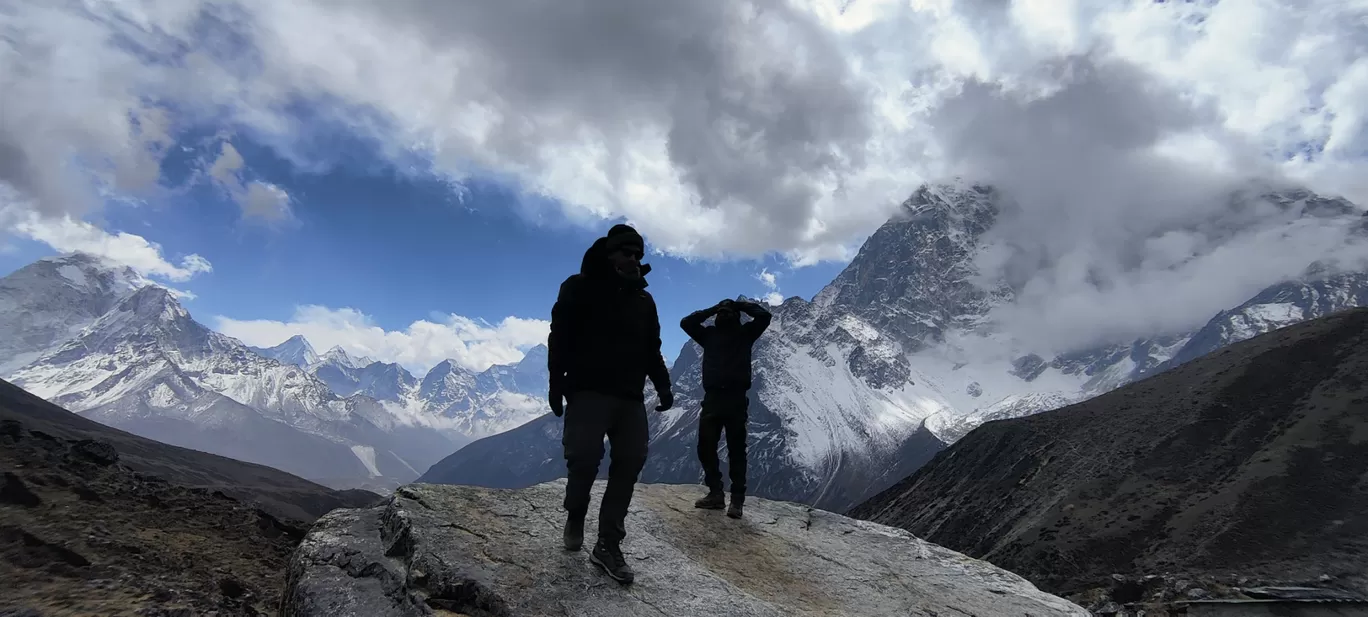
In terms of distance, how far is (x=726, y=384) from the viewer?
33.4ft

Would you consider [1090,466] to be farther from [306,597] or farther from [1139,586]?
[306,597]

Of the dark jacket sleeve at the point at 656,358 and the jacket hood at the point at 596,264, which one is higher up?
the jacket hood at the point at 596,264

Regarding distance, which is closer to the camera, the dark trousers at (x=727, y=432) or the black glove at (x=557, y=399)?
the black glove at (x=557, y=399)

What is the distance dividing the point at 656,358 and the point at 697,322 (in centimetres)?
308

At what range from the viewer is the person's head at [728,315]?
10.3m

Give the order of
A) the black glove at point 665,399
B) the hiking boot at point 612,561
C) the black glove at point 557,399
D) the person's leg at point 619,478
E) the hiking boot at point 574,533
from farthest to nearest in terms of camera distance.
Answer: the black glove at point 665,399 < the hiking boot at point 574,533 < the black glove at point 557,399 < the person's leg at point 619,478 < the hiking boot at point 612,561

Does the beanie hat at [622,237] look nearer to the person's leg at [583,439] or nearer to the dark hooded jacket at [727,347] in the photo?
the person's leg at [583,439]

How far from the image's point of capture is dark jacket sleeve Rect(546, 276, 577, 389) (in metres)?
6.75

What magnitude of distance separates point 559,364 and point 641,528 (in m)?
2.86

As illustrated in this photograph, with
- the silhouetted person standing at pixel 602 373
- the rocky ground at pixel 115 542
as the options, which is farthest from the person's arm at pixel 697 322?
the rocky ground at pixel 115 542

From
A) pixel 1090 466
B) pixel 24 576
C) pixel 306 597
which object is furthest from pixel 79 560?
pixel 1090 466

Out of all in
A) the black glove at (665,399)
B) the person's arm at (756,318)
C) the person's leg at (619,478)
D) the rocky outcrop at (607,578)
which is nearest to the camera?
the rocky outcrop at (607,578)

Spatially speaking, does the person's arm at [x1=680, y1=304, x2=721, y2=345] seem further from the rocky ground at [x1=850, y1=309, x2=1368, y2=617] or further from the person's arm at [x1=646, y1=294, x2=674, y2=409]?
the rocky ground at [x1=850, y1=309, x2=1368, y2=617]

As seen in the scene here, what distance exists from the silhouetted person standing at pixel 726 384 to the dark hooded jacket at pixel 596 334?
3370 millimetres
